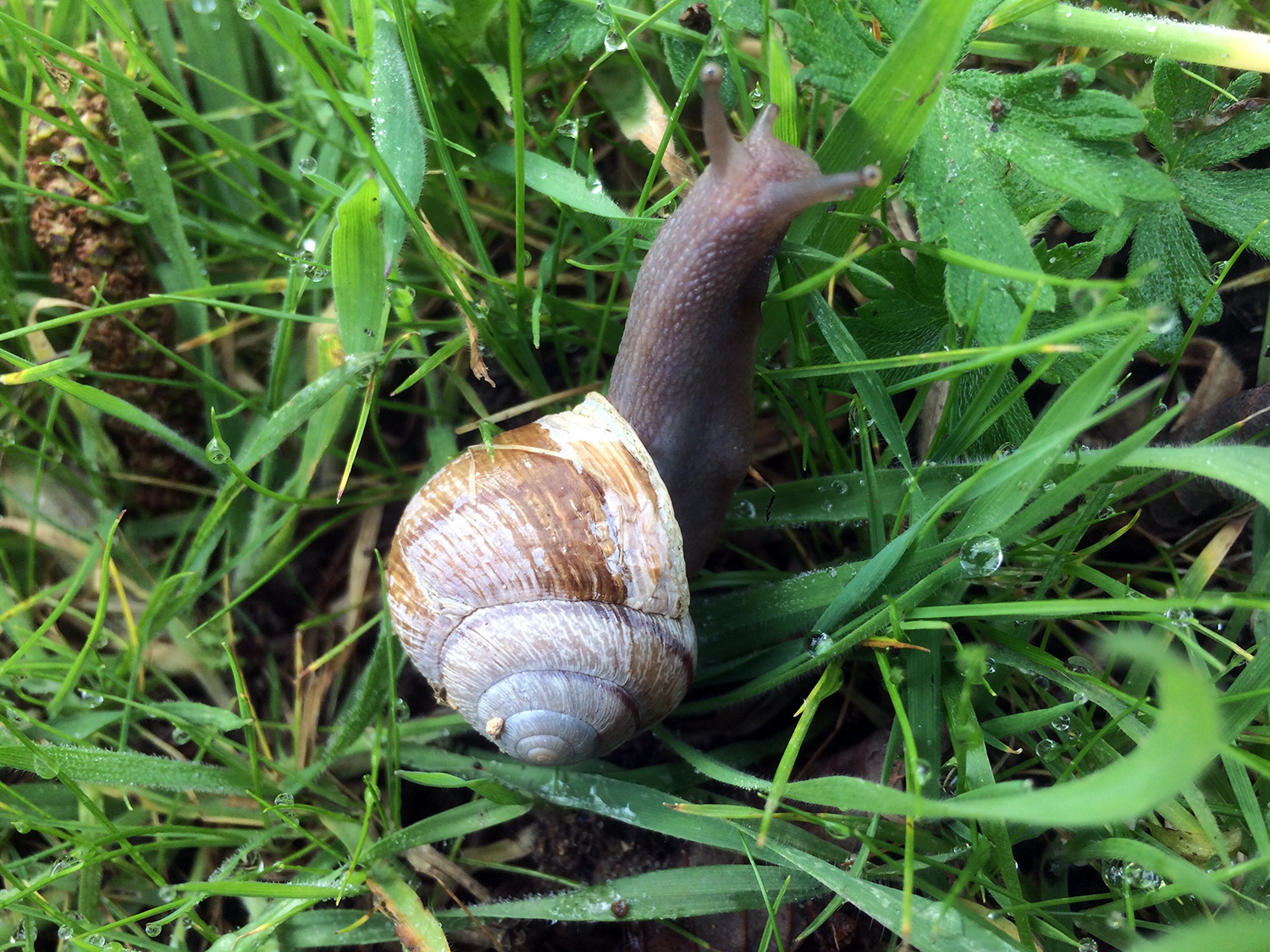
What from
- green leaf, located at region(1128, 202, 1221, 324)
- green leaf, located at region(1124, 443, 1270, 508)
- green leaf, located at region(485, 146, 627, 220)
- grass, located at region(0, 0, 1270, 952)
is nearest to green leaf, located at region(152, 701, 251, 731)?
grass, located at region(0, 0, 1270, 952)

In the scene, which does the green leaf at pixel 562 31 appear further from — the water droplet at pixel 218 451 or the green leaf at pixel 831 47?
the water droplet at pixel 218 451

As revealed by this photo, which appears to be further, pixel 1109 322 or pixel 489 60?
pixel 489 60

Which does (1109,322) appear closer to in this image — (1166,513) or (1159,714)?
(1159,714)

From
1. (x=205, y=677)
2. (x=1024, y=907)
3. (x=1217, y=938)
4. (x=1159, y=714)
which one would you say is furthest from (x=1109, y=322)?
(x=205, y=677)

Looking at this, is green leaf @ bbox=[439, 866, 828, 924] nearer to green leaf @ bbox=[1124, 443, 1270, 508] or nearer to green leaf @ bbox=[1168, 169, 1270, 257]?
green leaf @ bbox=[1124, 443, 1270, 508]

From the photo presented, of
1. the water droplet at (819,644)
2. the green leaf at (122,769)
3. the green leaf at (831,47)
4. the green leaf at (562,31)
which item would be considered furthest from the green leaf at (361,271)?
the water droplet at (819,644)

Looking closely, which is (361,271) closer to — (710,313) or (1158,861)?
(710,313)

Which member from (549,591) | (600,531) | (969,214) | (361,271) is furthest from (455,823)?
(969,214)
